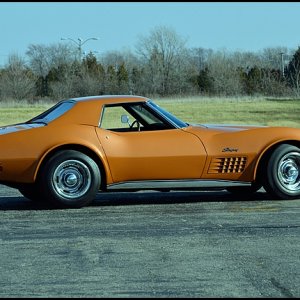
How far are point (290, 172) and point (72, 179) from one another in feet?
8.64

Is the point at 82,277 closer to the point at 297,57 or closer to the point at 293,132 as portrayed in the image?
the point at 293,132

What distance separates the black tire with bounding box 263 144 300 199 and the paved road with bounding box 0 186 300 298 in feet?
0.52

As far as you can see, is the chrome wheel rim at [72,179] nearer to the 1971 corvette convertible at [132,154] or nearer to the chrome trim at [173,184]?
the 1971 corvette convertible at [132,154]

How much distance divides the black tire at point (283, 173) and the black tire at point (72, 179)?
2.05m

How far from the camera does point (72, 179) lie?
7707 millimetres

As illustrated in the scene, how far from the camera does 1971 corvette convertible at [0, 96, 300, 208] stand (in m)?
7.65

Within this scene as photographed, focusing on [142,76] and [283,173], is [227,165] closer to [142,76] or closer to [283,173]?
[283,173]

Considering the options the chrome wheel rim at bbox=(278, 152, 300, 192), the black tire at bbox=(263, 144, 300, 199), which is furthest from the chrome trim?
the chrome wheel rim at bbox=(278, 152, 300, 192)

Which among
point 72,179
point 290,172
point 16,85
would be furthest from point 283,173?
point 16,85

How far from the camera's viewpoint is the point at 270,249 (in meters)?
5.57

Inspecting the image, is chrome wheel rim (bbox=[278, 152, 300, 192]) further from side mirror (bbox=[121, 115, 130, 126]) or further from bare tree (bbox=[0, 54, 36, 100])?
bare tree (bbox=[0, 54, 36, 100])

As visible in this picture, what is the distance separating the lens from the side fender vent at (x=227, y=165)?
795 centimetres

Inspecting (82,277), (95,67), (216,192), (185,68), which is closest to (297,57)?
(185,68)

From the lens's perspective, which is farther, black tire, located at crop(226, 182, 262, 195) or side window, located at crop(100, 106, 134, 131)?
black tire, located at crop(226, 182, 262, 195)
